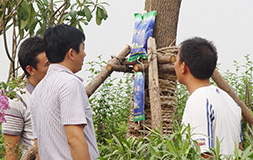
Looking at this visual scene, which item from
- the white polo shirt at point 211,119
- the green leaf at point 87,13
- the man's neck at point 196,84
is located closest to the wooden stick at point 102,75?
the green leaf at point 87,13

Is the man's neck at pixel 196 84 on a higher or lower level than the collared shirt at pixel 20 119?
higher

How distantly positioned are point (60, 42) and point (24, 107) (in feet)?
2.16

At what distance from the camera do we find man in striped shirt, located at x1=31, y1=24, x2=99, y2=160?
1933mm

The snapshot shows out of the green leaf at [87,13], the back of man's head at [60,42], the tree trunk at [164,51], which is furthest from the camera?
the green leaf at [87,13]

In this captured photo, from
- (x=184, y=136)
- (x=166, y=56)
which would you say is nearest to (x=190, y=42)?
(x=184, y=136)

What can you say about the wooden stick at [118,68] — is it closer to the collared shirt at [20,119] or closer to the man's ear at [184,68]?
the collared shirt at [20,119]

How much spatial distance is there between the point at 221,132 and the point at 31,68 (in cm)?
128

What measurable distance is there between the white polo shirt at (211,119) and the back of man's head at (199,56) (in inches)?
5.8

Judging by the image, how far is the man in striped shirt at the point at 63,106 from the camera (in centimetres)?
193

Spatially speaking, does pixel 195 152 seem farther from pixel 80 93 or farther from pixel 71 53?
pixel 71 53

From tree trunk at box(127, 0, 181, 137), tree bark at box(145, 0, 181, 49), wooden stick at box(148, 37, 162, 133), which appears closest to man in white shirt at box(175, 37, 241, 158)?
wooden stick at box(148, 37, 162, 133)

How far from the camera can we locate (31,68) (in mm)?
2576

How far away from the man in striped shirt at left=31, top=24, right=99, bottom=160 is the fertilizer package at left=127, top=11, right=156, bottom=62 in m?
2.22

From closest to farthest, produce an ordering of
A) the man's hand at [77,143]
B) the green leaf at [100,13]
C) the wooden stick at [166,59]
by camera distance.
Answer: the man's hand at [77,143]
the wooden stick at [166,59]
the green leaf at [100,13]
